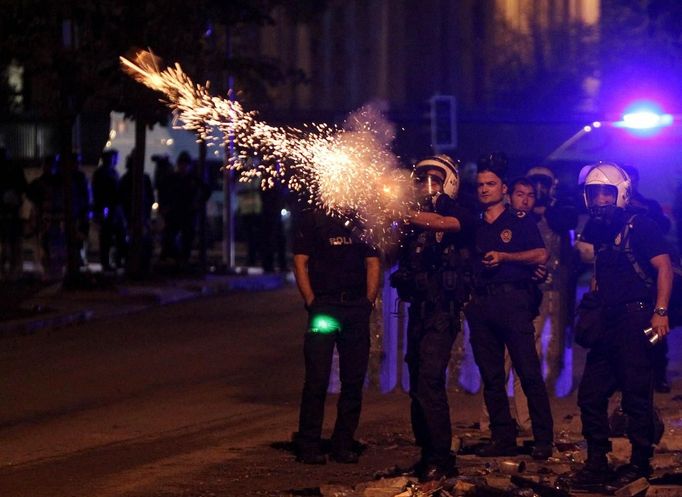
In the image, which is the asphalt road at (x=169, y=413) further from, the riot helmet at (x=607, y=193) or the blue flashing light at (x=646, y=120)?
the blue flashing light at (x=646, y=120)

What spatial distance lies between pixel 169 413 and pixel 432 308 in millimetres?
3113

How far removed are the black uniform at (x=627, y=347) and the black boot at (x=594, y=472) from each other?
37 mm

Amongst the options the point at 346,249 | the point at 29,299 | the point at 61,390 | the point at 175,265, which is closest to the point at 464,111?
the point at 175,265

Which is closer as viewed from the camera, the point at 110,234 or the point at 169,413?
the point at 169,413

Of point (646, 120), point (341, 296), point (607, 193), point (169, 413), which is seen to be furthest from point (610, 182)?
point (646, 120)

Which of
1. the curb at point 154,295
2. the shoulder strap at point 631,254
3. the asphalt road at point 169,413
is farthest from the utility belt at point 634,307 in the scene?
the curb at point 154,295

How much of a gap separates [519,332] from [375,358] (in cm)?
260

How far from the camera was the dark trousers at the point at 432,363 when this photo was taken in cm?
902

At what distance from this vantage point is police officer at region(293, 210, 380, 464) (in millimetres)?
9492

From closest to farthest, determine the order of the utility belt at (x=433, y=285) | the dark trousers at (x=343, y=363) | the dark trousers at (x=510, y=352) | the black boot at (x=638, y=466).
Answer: the black boot at (x=638, y=466), the utility belt at (x=433, y=285), the dark trousers at (x=343, y=363), the dark trousers at (x=510, y=352)

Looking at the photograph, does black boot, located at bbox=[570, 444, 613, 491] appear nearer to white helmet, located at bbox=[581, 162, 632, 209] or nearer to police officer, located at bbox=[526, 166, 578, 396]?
white helmet, located at bbox=[581, 162, 632, 209]

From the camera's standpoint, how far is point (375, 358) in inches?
479

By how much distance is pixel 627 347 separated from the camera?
29.5ft

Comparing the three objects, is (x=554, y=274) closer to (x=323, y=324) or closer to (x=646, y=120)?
(x=323, y=324)
